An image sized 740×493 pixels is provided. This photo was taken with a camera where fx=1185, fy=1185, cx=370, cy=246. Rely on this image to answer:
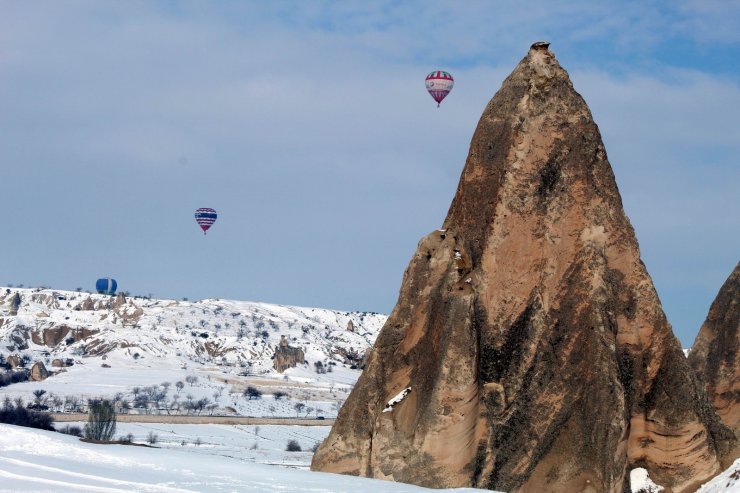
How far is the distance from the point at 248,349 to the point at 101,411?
10648 centimetres

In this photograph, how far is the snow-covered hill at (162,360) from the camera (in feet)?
410

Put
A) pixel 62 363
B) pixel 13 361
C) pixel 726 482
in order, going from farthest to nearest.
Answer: pixel 62 363 → pixel 13 361 → pixel 726 482

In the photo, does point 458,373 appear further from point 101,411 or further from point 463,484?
point 101,411

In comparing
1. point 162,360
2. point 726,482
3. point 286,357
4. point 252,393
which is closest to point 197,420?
point 252,393

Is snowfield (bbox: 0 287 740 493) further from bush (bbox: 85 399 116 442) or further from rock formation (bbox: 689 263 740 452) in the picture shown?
rock formation (bbox: 689 263 740 452)

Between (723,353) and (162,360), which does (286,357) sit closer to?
(162,360)

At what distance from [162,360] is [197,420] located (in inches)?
2528

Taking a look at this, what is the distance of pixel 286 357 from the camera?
168m

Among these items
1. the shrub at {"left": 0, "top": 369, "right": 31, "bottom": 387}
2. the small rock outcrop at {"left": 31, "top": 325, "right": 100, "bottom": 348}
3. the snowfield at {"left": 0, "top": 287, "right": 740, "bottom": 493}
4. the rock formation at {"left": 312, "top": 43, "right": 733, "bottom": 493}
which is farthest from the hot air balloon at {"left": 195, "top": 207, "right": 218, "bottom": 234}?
the rock formation at {"left": 312, "top": 43, "right": 733, "bottom": 493}

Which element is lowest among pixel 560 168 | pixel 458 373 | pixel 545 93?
pixel 458 373

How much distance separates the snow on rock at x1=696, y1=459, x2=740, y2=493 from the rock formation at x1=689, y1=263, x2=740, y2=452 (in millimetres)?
13372

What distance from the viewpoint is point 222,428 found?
9250 centimetres

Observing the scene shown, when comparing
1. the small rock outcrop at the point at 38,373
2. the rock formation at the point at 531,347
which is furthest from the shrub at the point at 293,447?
the small rock outcrop at the point at 38,373

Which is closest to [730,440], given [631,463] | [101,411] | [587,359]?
[631,463]
